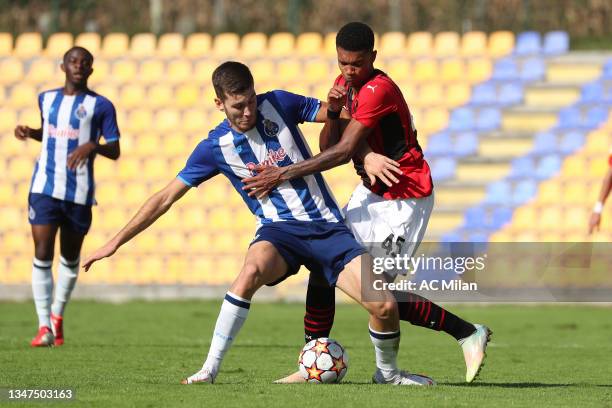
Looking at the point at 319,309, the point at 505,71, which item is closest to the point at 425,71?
the point at 505,71

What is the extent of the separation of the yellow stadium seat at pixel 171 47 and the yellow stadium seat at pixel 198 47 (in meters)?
0.14

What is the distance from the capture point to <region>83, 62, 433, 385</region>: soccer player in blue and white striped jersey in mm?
6145

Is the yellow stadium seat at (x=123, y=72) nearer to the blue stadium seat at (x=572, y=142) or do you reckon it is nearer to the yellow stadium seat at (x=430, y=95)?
the yellow stadium seat at (x=430, y=95)

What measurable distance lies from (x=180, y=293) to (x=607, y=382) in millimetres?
10107

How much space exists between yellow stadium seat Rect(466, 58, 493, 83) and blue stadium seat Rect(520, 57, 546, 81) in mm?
508

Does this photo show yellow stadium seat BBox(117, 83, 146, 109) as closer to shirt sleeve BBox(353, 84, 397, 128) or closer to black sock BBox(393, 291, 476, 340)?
shirt sleeve BBox(353, 84, 397, 128)

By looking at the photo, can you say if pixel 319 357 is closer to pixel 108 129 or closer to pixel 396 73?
pixel 108 129

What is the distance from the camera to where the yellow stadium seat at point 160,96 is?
17906 mm

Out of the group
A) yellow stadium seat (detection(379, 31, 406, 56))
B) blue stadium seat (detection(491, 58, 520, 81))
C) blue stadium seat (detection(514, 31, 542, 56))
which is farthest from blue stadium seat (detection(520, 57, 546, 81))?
yellow stadium seat (detection(379, 31, 406, 56))

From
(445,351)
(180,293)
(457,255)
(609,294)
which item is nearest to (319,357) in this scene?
(457,255)

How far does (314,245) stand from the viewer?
6.28 metres

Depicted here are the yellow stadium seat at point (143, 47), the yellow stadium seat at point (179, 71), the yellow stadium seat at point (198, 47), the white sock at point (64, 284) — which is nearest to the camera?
the white sock at point (64, 284)

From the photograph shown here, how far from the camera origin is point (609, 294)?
46.1 feet

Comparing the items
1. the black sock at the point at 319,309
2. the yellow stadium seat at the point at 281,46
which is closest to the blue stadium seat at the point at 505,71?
the yellow stadium seat at the point at 281,46
